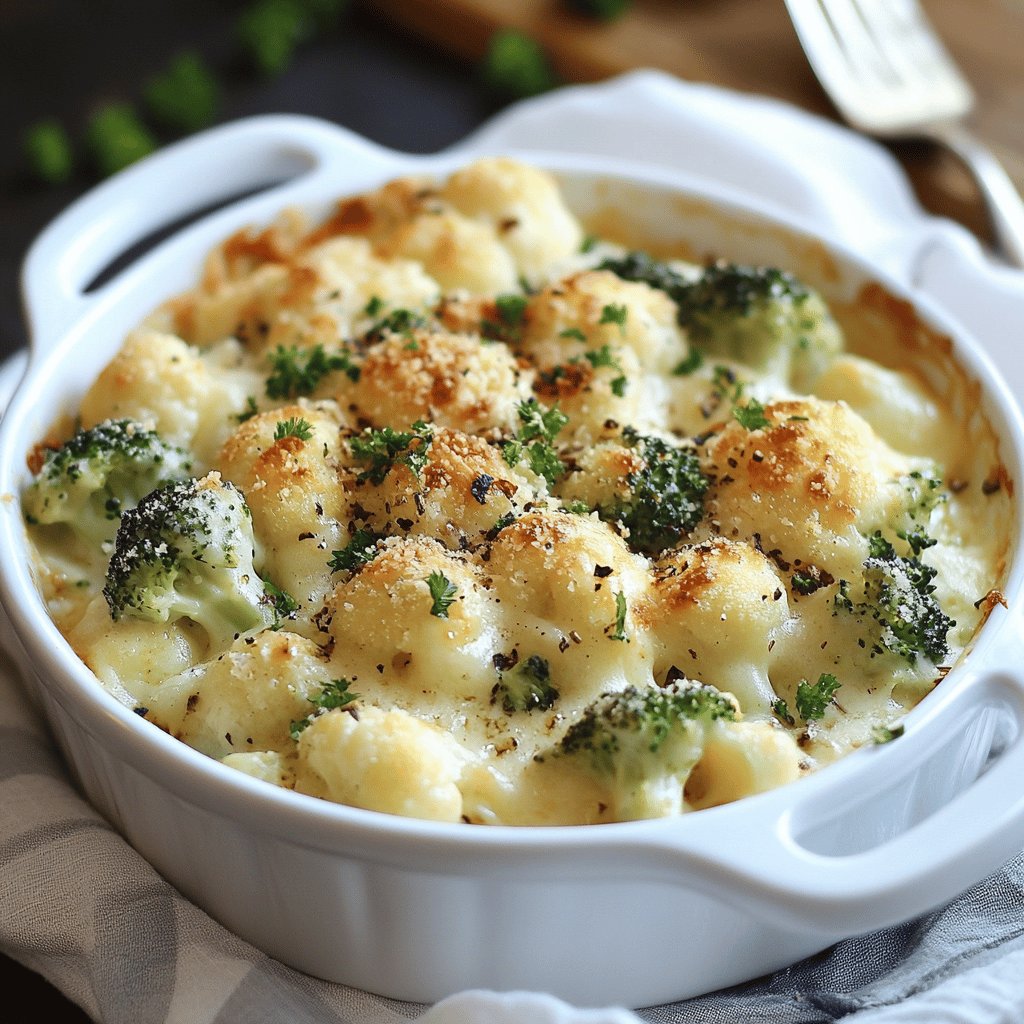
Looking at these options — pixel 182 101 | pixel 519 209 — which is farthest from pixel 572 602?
pixel 182 101

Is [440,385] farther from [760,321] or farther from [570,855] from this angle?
[570,855]

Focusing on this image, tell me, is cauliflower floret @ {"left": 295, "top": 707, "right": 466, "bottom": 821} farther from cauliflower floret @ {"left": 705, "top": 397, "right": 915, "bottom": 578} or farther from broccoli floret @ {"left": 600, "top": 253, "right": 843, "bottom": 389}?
broccoli floret @ {"left": 600, "top": 253, "right": 843, "bottom": 389}

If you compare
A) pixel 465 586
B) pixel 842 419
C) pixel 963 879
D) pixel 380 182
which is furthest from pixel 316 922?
pixel 380 182

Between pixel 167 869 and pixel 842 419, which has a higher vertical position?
pixel 842 419

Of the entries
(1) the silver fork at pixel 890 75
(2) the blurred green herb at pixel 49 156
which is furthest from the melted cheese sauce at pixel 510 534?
(2) the blurred green herb at pixel 49 156

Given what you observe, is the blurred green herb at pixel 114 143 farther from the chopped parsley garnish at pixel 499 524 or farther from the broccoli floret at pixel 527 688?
the broccoli floret at pixel 527 688

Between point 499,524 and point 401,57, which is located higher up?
point 499,524

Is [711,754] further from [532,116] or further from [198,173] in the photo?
[532,116]

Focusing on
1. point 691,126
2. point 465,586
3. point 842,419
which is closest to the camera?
point 465,586
